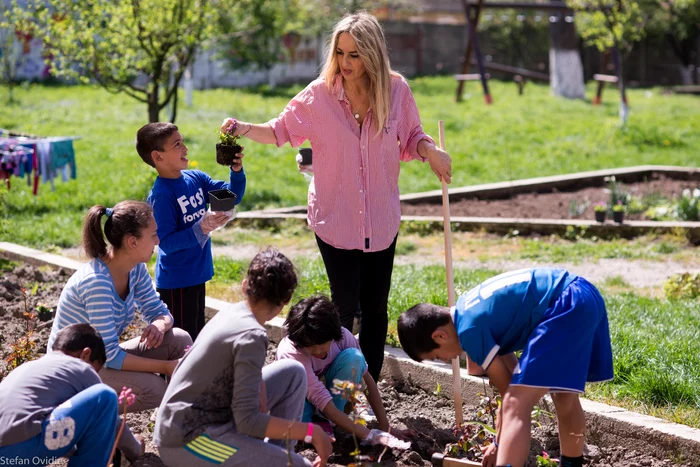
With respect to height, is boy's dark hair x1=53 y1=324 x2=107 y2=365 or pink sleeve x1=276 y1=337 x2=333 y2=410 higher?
boy's dark hair x1=53 y1=324 x2=107 y2=365

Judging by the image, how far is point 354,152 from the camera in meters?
4.20

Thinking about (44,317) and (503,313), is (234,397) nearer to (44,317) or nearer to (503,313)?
(503,313)

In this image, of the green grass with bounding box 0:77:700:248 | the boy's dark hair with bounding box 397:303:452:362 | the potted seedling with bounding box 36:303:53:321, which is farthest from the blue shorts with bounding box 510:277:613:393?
the green grass with bounding box 0:77:700:248

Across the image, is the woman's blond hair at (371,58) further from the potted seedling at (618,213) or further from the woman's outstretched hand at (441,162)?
the potted seedling at (618,213)

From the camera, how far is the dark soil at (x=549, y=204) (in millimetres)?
9328

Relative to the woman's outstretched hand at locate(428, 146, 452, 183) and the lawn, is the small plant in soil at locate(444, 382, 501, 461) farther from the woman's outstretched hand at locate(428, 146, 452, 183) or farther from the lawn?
the woman's outstretched hand at locate(428, 146, 452, 183)

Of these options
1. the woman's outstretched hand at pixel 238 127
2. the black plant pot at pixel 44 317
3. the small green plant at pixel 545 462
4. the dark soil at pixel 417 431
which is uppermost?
the woman's outstretched hand at pixel 238 127

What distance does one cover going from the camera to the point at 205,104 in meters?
19.0

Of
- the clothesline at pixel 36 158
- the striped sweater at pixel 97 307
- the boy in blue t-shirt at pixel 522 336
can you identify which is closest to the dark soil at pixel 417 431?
the striped sweater at pixel 97 307

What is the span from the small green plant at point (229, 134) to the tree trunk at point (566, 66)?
61.9 ft

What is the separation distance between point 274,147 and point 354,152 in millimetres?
8985

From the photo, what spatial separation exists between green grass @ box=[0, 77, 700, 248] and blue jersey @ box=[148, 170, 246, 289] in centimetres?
Result: 367

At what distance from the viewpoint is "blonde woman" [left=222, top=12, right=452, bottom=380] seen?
4.13 meters

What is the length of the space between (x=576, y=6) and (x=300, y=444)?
49.4 feet
